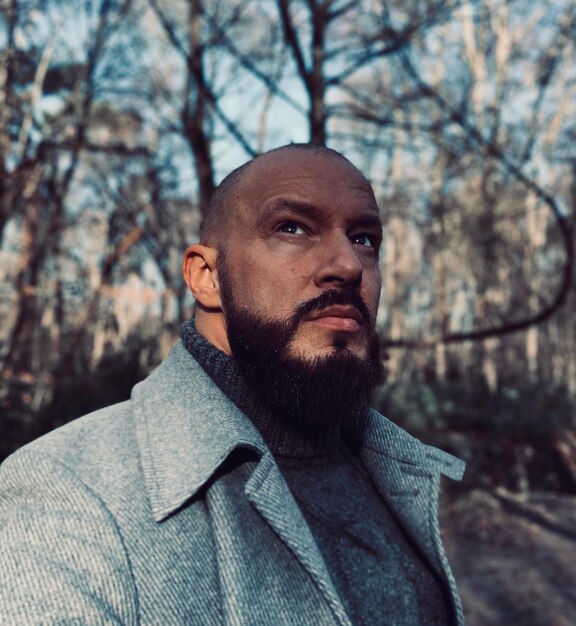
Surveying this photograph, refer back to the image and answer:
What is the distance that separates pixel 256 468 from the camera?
1378 millimetres

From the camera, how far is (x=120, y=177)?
12.8m

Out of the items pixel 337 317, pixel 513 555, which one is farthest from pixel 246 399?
pixel 513 555

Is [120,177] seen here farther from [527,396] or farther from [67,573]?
[67,573]

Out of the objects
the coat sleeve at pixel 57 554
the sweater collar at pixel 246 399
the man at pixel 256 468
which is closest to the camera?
the coat sleeve at pixel 57 554

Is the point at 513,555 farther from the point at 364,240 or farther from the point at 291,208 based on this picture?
the point at 291,208

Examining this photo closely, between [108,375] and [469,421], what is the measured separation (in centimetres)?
769

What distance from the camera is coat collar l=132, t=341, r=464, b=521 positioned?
1276 mm

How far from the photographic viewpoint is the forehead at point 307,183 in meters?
1.63

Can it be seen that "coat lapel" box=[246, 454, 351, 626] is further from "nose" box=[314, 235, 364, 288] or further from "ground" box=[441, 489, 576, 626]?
"ground" box=[441, 489, 576, 626]

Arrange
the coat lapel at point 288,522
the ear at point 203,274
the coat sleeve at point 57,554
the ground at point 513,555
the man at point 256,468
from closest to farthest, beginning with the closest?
the coat sleeve at point 57,554
the man at point 256,468
the coat lapel at point 288,522
the ear at point 203,274
the ground at point 513,555

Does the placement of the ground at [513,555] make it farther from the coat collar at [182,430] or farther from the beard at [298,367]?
the coat collar at [182,430]

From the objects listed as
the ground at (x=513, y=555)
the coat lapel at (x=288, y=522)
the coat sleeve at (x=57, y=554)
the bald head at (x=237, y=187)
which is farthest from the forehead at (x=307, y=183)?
the ground at (x=513, y=555)

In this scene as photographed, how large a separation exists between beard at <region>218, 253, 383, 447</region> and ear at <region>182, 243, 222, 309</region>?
0.09 m

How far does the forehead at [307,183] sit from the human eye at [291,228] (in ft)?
0.24
